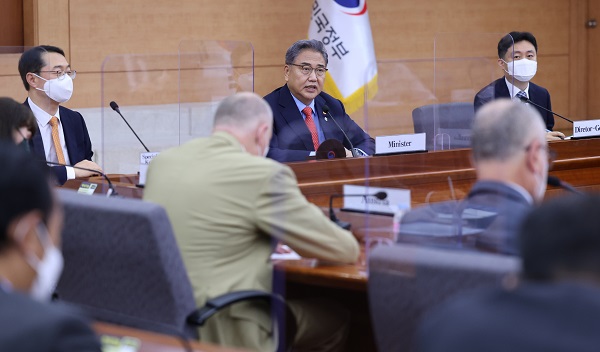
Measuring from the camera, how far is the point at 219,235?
117 inches

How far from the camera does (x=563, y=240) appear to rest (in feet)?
4.33

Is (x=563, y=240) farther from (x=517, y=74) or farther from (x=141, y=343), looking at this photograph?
(x=517, y=74)

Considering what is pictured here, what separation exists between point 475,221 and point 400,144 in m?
1.93

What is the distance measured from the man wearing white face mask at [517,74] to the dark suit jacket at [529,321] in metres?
4.48

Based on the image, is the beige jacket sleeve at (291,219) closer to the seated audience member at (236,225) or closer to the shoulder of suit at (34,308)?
the seated audience member at (236,225)

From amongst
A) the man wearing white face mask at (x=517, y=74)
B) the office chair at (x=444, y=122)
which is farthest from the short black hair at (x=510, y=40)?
the office chair at (x=444, y=122)

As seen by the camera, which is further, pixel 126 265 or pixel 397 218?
pixel 397 218

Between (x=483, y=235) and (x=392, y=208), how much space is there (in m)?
0.52

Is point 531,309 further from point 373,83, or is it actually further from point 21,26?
point 21,26

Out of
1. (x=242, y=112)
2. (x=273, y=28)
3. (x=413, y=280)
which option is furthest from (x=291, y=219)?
(x=273, y=28)

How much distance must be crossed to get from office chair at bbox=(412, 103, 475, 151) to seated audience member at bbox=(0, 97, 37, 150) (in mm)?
2160

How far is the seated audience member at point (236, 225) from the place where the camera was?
2.94 meters

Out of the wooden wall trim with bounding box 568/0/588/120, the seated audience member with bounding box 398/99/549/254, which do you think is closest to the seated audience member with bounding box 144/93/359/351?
the seated audience member with bounding box 398/99/549/254

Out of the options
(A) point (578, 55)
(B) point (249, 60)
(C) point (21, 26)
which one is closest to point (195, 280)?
(B) point (249, 60)
